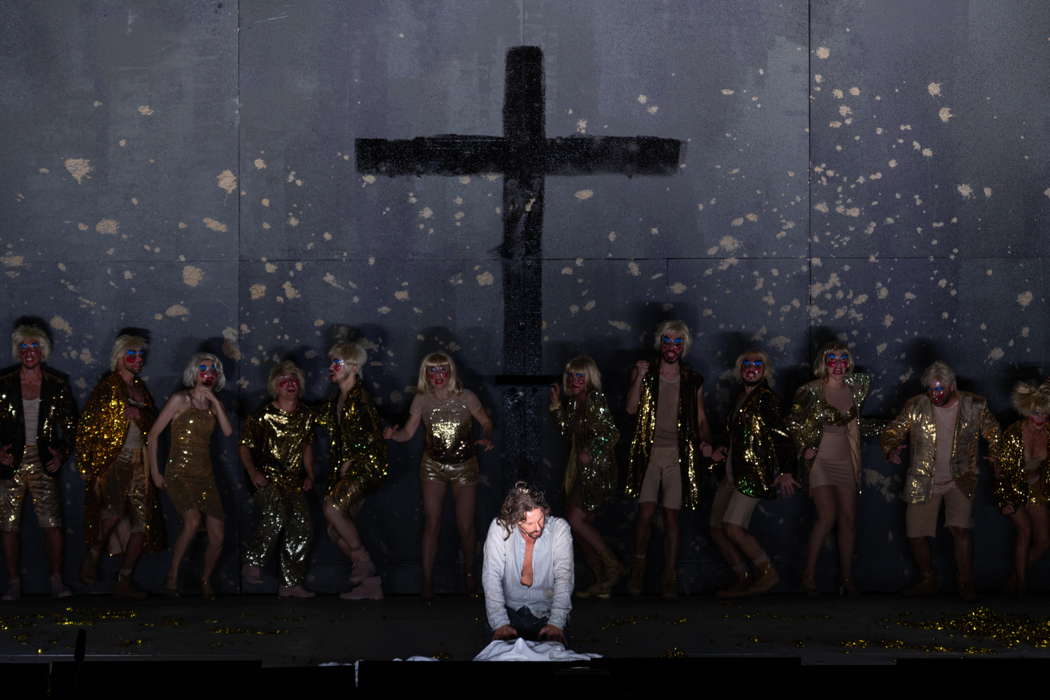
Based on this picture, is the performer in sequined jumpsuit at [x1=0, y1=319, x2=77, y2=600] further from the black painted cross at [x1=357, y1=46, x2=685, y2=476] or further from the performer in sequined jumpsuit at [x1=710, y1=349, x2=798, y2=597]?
the performer in sequined jumpsuit at [x1=710, y1=349, x2=798, y2=597]

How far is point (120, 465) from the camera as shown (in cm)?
771

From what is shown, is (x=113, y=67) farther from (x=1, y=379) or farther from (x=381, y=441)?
(x=381, y=441)

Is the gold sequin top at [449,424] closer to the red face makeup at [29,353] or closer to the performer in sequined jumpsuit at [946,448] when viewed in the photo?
the red face makeup at [29,353]

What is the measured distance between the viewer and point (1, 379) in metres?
7.74

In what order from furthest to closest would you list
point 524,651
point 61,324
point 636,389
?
point 61,324 → point 636,389 → point 524,651

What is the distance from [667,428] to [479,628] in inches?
68.3

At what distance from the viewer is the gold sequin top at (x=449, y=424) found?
303 inches

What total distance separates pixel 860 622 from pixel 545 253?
296 cm

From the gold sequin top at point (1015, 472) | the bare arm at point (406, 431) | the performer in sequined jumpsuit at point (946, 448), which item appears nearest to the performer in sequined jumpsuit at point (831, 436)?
the performer in sequined jumpsuit at point (946, 448)

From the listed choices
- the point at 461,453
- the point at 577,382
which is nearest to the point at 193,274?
the point at 461,453

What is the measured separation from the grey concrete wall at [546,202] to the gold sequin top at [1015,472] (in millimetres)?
491

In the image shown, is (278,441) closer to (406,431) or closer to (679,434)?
(406,431)

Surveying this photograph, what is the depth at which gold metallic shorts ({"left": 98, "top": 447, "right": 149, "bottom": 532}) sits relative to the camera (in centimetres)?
770

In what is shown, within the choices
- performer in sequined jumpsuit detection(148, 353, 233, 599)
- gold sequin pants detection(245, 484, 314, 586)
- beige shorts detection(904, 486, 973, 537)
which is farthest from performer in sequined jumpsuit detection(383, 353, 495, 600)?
beige shorts detection(904, 486, 973, 537)
